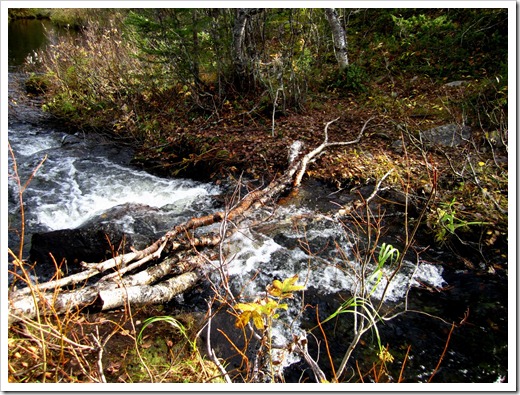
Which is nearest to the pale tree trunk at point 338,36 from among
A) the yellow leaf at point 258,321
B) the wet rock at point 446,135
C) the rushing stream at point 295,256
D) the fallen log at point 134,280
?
the wet rock at point 446,135

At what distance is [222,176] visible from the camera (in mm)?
5840

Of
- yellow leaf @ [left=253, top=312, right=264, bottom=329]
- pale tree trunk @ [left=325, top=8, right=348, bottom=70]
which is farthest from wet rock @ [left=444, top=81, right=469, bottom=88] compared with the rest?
yellow leaf @ [left=253, top=312, right=264, bottom=329]

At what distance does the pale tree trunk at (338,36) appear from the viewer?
7.83m

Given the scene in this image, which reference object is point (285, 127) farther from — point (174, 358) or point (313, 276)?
point (174, 358)

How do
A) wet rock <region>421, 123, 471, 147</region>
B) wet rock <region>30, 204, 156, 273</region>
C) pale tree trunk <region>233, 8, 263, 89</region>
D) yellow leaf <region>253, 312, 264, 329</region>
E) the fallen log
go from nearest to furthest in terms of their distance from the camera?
yellow leaf <region>253, 312, 264, 329</region>
the fallen log
wet rock <region>30, 204, 156, 273</region>
wet rock <region>421, 123, 471, 147</region>
pale tree trunk <region>233, 8, 263, 89</region>

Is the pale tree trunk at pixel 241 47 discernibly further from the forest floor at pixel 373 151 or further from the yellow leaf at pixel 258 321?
the yellow leaf at pixel 258 321

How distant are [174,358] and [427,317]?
243 cm

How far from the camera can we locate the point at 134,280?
3174 mm

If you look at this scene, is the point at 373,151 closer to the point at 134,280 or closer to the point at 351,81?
the point at 351,81

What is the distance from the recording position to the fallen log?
8.61ft

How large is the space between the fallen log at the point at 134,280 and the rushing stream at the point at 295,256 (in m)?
0.26

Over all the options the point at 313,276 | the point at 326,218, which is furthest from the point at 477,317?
the point at 326,218

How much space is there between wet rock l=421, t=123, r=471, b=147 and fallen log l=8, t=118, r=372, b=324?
12.1 feet

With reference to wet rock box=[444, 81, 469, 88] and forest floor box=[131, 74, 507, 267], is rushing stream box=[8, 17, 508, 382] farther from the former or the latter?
wet rock box=[444, 81, 469, 88]
